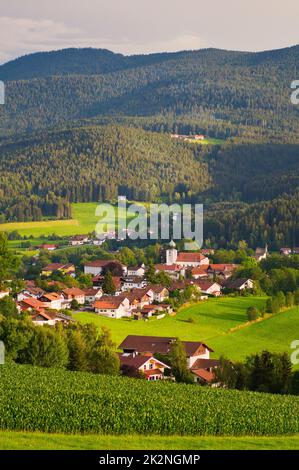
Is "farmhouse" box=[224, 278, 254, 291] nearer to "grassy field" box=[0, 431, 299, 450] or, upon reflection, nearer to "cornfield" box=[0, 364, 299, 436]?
"cornfield" box=[0, 364, 299, 436]

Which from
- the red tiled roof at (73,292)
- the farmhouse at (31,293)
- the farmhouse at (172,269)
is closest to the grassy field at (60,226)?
the farmhouse at (172,269)

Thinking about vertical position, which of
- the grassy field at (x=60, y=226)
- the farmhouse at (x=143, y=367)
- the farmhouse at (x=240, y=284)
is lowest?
the grassy field at (x=60, y=226)

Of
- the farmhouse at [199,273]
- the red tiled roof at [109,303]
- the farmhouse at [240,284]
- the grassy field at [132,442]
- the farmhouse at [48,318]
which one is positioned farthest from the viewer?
the farmhouse at [199,273]

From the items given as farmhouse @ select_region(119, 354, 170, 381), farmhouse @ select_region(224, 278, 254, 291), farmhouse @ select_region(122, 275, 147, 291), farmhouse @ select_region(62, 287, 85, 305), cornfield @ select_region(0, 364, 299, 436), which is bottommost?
farmhouse @ select_region(122, 275, 147, 291)

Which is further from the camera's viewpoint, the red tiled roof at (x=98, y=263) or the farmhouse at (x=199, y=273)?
the red tiled roof at (x=98, y=263)

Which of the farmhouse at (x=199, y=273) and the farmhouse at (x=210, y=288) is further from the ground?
the farmhouse at (x=210, y=288)

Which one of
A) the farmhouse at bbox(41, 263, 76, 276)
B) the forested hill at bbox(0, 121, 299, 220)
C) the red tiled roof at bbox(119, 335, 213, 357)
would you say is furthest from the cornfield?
Answer: the forested hill at bbox(0, 121, 299, 220)

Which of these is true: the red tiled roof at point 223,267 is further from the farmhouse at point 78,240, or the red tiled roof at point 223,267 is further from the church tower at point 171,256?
the farmhouse at point 78,240
